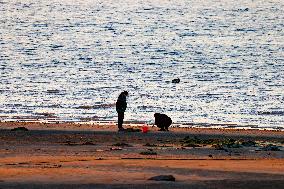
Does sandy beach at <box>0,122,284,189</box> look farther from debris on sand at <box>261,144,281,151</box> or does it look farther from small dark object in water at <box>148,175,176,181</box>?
small dark object in water at <box>148,175,176,181</box>

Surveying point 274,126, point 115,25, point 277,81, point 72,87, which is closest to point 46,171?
point 274,126

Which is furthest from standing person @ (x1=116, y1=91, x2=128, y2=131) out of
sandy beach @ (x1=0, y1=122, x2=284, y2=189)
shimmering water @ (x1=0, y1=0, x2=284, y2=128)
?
shimmering water @ (x1=0, y1=0, x2=284, y2=128)

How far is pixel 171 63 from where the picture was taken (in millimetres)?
79188

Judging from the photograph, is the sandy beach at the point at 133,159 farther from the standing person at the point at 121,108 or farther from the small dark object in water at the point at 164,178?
the standing person at the point at 121,108

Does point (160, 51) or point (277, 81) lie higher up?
point (160, 51)

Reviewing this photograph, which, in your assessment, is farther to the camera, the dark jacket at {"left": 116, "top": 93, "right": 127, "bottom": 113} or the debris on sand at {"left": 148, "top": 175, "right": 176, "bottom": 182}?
the dark jacket at {"left": 116, "top": 93, "right": 127, "bottom": 113}

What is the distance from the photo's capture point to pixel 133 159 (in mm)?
21391

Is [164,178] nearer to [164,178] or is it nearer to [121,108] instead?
[164,178]

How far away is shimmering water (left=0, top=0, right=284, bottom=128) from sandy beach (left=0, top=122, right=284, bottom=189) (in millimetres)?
8765

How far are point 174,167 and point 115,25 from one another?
12660cm

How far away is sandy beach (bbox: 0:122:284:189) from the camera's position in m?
17.1

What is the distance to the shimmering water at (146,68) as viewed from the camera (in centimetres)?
4400

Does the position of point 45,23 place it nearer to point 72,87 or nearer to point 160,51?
point 160,51

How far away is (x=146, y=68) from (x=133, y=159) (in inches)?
2038
